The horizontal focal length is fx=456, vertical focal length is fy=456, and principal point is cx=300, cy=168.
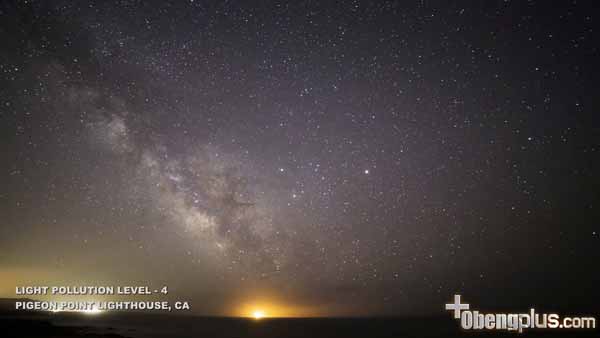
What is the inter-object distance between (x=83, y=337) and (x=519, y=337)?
57522 millimetres

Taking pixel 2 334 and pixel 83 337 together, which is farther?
pixel 83 337

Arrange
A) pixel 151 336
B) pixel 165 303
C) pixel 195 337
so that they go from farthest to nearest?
1. pixel 195 337
2. pixel 151 336
3. pixel 165 303

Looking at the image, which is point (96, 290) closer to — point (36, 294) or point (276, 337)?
point (36, 294)

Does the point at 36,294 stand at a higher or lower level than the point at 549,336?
higher

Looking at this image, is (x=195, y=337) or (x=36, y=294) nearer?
(x=36, y=294)

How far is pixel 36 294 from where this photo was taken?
30328mm

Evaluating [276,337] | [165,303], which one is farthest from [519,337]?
[165,303]

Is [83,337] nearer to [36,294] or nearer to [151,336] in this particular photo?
[36,294]

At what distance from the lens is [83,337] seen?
105 ft

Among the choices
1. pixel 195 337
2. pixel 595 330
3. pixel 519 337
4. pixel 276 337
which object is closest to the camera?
pixel 195 337

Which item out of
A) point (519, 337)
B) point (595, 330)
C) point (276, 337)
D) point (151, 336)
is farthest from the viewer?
point (595, 330)

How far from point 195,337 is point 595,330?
68.8 m

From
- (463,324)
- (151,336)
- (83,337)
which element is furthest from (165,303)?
(151,336)

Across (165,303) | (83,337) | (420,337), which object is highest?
(165,303)
